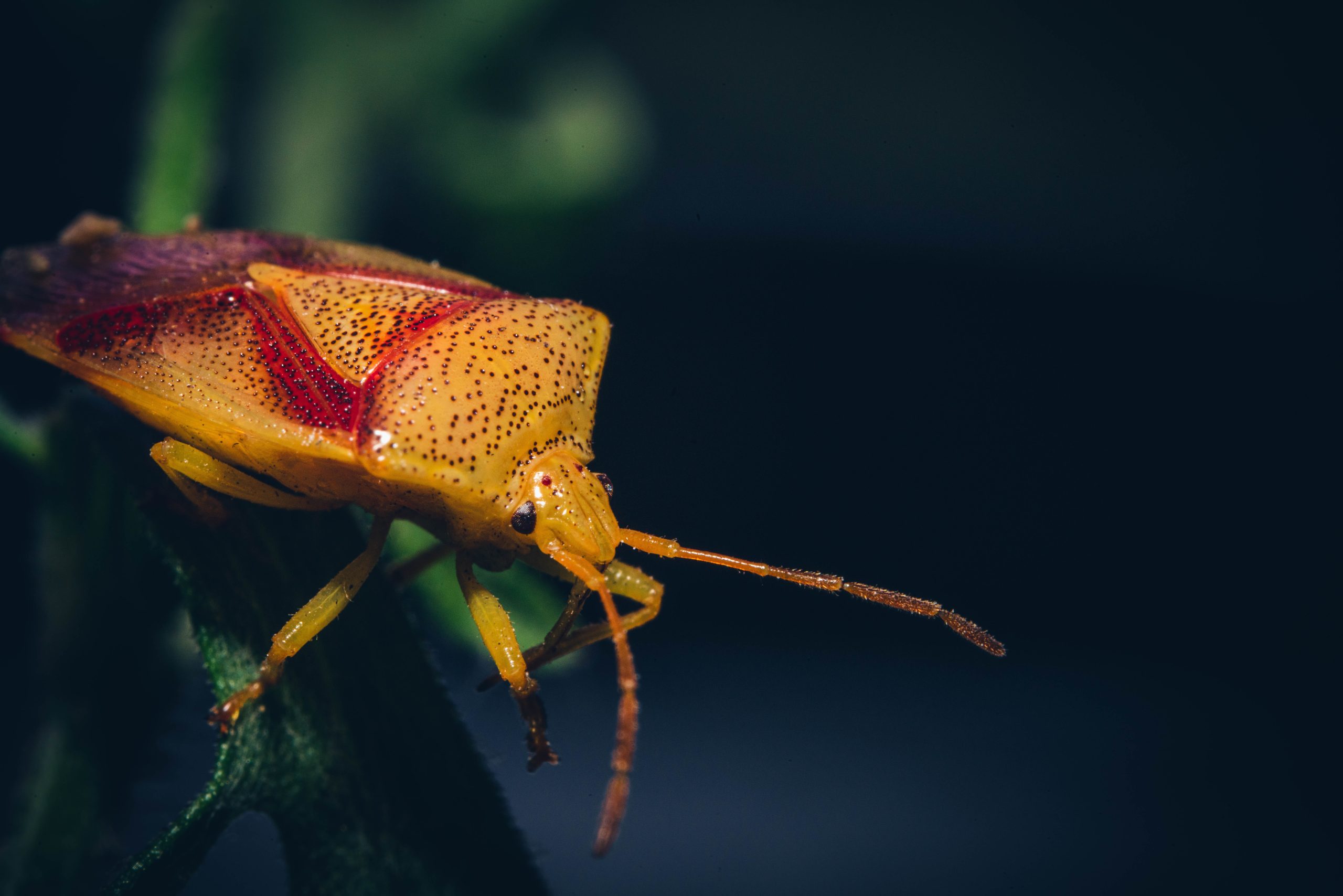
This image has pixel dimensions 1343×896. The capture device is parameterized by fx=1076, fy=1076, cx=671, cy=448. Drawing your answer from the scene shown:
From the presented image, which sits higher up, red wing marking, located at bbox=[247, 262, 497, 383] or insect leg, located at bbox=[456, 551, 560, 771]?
red wing marking, located at bbox=[247, 262, 497, 383]

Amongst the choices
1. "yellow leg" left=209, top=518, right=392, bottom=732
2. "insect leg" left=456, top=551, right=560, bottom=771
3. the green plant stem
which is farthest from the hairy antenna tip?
the green plant stem

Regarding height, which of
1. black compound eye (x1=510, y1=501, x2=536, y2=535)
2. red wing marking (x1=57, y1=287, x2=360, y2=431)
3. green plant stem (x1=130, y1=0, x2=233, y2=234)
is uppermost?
green plant stem (x1=130, y1=0, x2=233, y2=234)

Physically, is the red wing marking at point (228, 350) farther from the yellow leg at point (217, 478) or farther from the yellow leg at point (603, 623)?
the yellow leg at point (603, 623)

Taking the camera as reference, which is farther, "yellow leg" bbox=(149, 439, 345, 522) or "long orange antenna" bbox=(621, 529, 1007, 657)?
"long orange antenna" bbox=(621, 529, 1007, 657)

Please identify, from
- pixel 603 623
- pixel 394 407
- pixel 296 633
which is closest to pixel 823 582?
pixel 603 623

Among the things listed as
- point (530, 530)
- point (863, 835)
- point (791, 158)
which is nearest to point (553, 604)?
point (530, 530)

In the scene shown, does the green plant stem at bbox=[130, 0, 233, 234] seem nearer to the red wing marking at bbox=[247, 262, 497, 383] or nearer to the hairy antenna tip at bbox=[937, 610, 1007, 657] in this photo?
the red wing marking at bbox=[247, 262, 497, 383]
